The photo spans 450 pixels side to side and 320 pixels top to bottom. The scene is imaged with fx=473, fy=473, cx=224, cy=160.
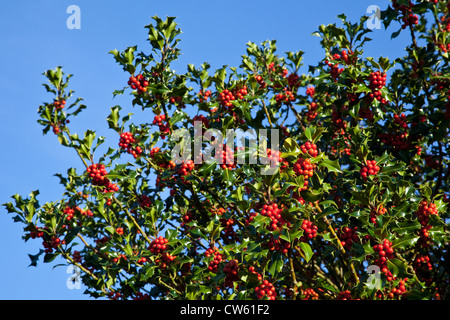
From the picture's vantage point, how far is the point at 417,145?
22.0ft

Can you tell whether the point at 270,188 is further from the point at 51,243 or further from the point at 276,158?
the point at 51,243

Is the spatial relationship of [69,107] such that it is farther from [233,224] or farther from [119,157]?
[233,224]

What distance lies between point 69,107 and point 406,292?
476 centimetres

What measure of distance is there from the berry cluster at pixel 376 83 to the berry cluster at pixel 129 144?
2994 mm

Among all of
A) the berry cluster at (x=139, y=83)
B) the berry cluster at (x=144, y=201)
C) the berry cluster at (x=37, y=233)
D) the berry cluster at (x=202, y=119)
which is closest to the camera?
the berry cluster at (x=139, y=83)

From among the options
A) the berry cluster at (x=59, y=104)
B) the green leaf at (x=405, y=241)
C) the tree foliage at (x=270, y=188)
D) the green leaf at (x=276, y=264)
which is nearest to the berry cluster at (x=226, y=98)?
the tree foliage at (x=270, y=188)

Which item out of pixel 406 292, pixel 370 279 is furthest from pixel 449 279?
pixel 370 279

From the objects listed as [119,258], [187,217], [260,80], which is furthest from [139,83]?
[119,258]

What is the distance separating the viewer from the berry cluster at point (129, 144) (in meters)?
6.02

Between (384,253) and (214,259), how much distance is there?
1.88 meters

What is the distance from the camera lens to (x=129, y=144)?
6078 millimetres

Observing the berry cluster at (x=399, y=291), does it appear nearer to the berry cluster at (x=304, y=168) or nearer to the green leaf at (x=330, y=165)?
the green leaf at (x=330, y=165)

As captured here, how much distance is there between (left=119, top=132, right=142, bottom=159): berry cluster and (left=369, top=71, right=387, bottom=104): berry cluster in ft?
9.82

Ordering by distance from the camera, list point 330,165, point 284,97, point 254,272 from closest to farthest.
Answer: point 330,165 < point 254,272 < point 284,97
